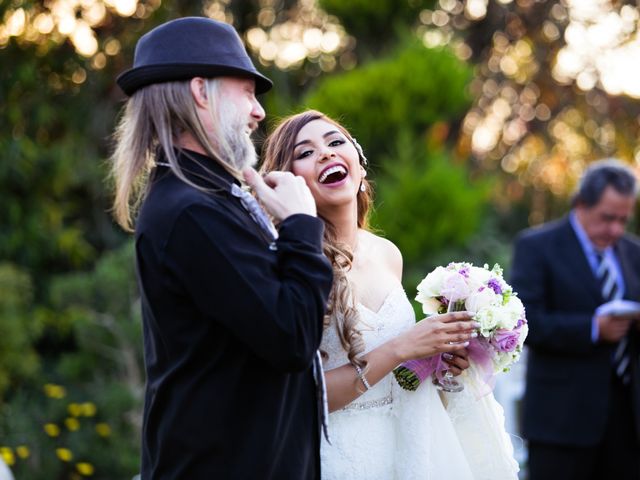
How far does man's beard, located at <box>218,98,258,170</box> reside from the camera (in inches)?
92.2

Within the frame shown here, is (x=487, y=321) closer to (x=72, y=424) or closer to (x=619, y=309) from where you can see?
(x=619, y=309)

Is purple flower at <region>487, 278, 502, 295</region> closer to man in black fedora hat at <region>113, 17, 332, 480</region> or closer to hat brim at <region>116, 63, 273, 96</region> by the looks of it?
man in black fedora hat at <region>113, 17, 332, 480</region>

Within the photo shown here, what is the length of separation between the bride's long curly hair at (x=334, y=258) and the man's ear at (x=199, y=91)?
0.81 metres

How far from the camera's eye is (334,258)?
123 inches

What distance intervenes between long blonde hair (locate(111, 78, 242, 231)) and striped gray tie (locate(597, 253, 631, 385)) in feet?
10.8

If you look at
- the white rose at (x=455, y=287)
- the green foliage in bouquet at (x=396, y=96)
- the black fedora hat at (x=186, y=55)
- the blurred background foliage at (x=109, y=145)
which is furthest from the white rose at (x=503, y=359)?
the green foliage in bouquet at (x=396, y=96)

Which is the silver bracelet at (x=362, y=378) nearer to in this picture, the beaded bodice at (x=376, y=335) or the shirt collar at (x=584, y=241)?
the beaded bodice at (x=376, y=335)

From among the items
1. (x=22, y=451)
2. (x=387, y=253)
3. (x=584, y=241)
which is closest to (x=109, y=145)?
(x=22, y=451)

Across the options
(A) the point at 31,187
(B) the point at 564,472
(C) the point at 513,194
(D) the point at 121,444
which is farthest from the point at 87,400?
(C) the point at 513,194

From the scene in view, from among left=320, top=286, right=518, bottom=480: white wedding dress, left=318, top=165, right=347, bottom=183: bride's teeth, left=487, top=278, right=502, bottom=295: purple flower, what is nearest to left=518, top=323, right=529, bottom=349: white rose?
left=487, top=278, right=502, bottom=295: purple flower

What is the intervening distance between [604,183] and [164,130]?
3.38 meters

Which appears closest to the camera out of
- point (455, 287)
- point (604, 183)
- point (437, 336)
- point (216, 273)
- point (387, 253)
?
point (216, 273)

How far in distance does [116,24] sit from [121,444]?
452 centimetres

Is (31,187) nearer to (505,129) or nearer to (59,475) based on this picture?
(59,475)
